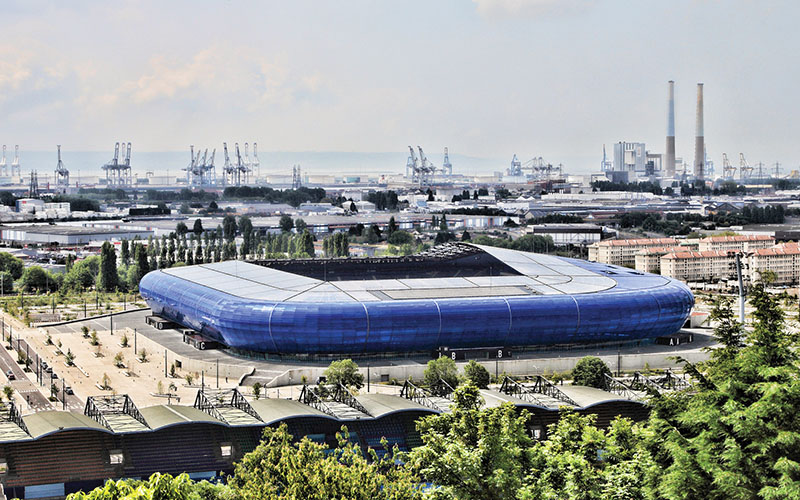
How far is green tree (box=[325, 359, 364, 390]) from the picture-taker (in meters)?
33.5

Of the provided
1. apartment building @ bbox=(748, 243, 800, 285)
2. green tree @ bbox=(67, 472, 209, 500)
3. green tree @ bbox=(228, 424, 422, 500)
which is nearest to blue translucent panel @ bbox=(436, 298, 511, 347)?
green tree @ bbox=(228, 424, 422, 500)

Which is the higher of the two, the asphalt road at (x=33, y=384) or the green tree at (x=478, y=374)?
the green tree at (x=478, y=374)

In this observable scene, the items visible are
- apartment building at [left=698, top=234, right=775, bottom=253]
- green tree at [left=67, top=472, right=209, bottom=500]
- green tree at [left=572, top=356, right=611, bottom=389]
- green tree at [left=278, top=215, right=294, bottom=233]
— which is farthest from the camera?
green tree at [left=278, top=215, right=294, bottom=233]

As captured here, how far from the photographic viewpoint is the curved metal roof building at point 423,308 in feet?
125

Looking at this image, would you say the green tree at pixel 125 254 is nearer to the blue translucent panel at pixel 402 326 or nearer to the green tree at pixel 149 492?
the blue translucent panel at pixel 402 326

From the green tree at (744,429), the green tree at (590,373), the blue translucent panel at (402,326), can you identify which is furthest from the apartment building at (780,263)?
the green tree at (744,429)

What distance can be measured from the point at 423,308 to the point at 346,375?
19.4ft

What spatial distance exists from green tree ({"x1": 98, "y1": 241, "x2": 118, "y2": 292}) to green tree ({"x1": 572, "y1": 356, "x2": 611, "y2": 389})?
3652 centimetres

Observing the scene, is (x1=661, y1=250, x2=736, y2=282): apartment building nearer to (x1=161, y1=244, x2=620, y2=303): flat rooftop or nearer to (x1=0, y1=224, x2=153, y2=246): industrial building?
(x1=161, y1=244, x2=620, y2=303): flat rooftop

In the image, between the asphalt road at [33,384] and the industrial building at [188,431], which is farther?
the asphalt road at [33,384]

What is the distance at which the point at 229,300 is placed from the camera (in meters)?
39.9

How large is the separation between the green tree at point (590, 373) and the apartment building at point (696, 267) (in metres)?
37.4

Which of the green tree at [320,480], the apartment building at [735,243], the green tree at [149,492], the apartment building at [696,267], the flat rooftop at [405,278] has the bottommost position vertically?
the apartment building at [696,267]

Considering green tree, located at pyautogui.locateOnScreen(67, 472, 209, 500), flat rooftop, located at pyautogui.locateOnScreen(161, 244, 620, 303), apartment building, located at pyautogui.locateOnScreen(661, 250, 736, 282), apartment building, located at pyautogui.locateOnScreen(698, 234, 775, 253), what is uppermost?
green tree, located at pyautogui.locateOnScreen(67, 472, 209, 500)
